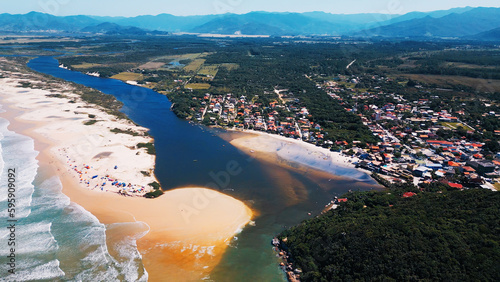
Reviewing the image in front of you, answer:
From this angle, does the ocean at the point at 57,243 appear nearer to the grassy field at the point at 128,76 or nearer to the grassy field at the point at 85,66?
the grassy field at the point at 128,76

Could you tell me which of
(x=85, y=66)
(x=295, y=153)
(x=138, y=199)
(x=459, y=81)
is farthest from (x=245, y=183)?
(x=85, y=66)

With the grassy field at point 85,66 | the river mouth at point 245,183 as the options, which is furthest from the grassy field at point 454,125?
the grassy field at point 85,66

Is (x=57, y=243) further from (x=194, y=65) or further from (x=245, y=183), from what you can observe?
(x=194, y=65)

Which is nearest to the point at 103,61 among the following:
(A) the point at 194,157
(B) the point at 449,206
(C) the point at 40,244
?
(A) the point at 194,157

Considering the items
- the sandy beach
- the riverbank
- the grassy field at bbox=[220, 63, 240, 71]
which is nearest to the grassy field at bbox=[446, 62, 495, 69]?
the grassy field at bbox=[220, 63, 240, 71]

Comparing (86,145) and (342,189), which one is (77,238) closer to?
(86,145)
